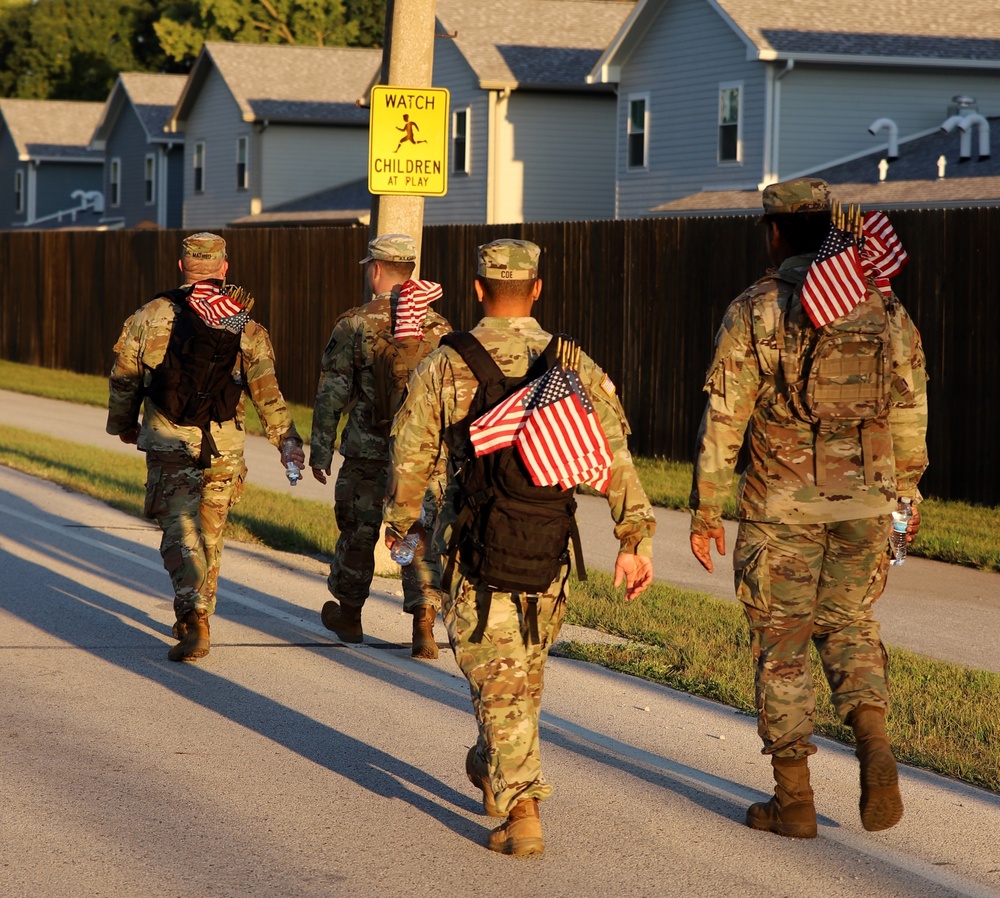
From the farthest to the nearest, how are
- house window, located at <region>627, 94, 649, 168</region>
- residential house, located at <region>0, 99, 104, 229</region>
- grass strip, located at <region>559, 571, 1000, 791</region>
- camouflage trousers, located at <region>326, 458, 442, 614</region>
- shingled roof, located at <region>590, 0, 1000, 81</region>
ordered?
1. residential house, located at <region>0, 99, 104, 229</region>
2. house window, located at <region>627, 94, 649, 168</region>
3. shingled roof, located at <region>590, 0, 1000, 81</region>
4. camouflage trousers, located at <region>326, 458, 442, 614</region>
5. grass strip, located at <region>559, 571, 1000, 791</region>

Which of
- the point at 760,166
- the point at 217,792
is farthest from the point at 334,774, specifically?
the point at 760,166

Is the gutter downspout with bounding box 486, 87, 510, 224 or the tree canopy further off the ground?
the tree canopy

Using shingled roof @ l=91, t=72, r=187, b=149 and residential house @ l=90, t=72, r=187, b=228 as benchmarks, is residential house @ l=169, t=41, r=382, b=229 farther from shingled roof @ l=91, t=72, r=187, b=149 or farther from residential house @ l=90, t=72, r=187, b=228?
shingled roof @ l=91, t=72, r=187, b=149

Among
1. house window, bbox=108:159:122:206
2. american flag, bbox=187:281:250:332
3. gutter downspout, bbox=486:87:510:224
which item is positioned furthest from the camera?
house window, bbox=108:159:122:206

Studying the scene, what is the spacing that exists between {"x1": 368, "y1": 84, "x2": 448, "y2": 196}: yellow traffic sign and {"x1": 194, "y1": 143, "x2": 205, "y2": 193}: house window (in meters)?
38.5

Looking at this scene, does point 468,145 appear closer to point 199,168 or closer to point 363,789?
point 199,168

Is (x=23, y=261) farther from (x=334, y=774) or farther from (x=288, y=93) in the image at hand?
(x=334, y=774)

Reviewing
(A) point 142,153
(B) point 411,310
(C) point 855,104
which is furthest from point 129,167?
(B) point 411,310

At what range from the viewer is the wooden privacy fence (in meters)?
12.7

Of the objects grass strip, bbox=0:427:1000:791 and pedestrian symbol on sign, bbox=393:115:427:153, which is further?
pedestrian symbol on sign, bbox=393:115:427:153

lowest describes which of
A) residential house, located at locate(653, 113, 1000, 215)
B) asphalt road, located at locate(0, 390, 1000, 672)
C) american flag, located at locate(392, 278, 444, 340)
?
asphalt road, located at locate(0, 390, 1000, 672)

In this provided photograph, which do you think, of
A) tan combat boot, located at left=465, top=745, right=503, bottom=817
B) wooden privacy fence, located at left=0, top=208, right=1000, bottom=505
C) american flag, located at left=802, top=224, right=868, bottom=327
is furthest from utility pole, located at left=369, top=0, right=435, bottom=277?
tan combat boot, located at left=465, top=745, right=503, bottom=817

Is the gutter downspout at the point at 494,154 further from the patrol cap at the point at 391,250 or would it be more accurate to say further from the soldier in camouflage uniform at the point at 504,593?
the soldier in camouflage uniform at the point at 504,593

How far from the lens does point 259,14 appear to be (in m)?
62.8
